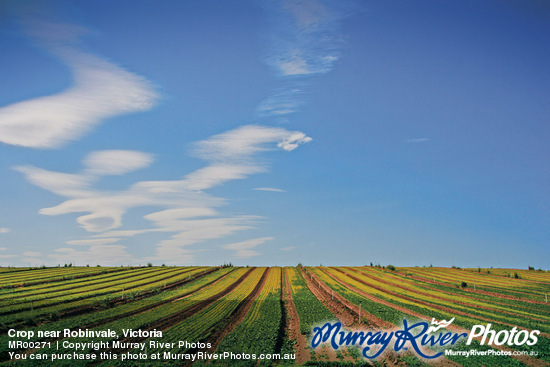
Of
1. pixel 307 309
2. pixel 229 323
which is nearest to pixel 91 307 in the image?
pixel 229 323

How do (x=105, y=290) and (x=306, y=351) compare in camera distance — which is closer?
(x=306, y=351)

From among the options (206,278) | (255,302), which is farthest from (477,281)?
(206,278)

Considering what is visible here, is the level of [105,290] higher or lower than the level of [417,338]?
higher

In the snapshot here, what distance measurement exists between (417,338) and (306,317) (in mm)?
12220

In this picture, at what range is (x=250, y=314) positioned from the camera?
129ft

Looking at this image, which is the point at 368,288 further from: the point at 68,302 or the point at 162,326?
the point at 68,302

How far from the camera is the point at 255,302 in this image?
48.4 meters
